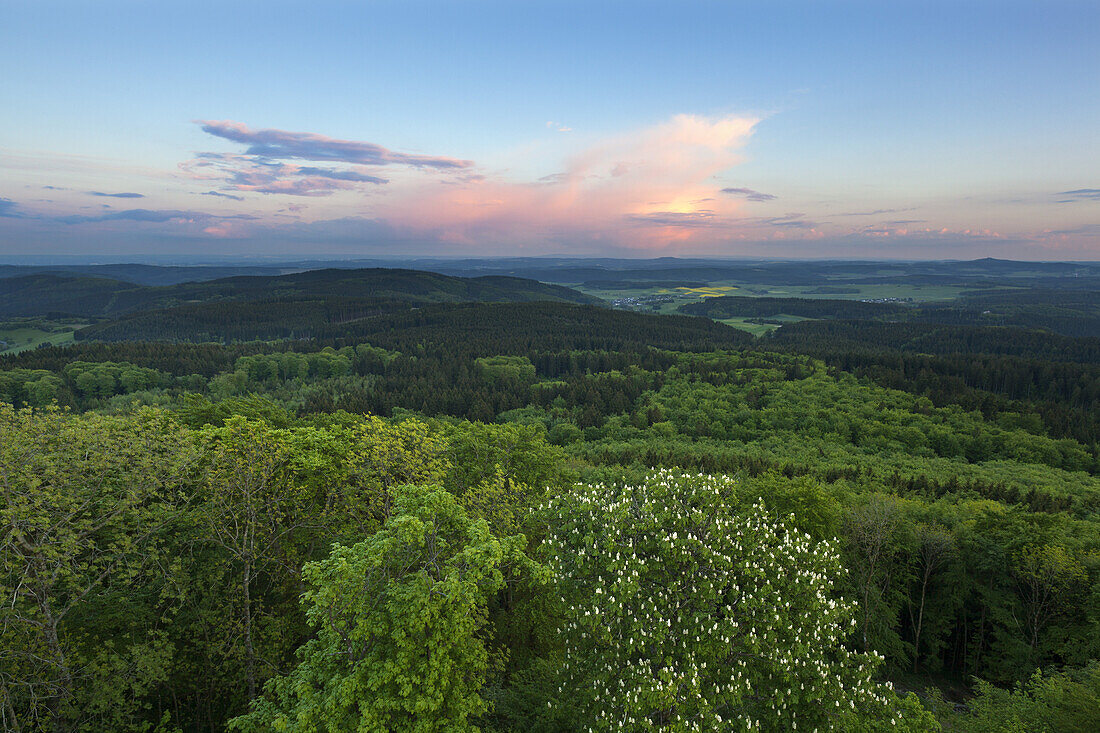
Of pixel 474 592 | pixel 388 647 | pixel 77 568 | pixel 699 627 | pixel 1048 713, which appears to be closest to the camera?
pixel 474 592

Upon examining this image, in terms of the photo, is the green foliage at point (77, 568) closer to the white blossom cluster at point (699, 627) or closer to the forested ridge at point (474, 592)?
the forested ridge at point (474, 592)

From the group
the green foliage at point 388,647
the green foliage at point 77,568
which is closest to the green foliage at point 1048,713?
the green foliage at point 388,647

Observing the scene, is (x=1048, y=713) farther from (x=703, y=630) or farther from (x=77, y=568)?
(x=77, y=568)

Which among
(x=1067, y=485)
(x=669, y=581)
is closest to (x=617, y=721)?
(x=669, y=581)

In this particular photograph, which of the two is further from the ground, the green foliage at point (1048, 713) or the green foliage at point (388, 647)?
the green foliage at point (388, 647)

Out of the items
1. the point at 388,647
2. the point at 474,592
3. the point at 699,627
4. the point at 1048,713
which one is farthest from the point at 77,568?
the point at 1048,713

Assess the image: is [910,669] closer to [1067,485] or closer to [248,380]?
[1067,485]
